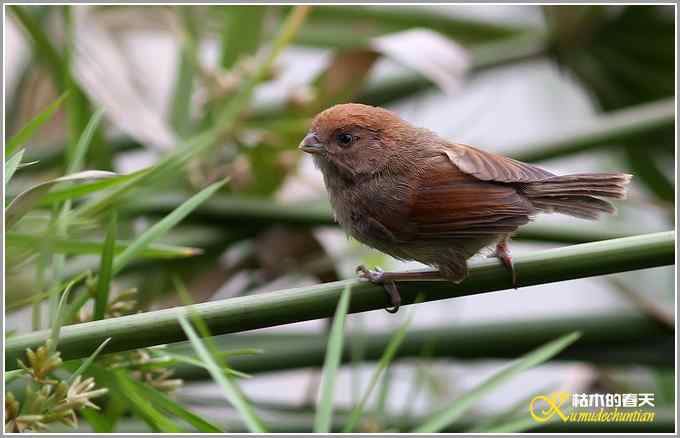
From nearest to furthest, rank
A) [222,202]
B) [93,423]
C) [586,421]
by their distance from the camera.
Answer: [93,423] → [586,421] → [222,202]

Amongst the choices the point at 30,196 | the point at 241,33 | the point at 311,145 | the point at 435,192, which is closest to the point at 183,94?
the point at 241,33

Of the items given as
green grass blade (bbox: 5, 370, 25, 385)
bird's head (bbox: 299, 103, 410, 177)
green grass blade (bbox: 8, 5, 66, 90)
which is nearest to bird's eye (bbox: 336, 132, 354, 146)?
bird's head (bbox: 299, 103, 410, 177)

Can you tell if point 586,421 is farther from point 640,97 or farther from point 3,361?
point 640,97

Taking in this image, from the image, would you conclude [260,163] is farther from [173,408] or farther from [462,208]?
[173,408]

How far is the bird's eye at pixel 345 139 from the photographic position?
2.79m

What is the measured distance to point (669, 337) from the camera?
10.7ft

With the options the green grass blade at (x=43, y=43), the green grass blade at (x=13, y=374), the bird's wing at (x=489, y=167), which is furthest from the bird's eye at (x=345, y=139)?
the green grass blade at (x=13, y=374)

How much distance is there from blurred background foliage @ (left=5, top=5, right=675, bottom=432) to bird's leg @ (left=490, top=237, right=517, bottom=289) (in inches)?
16.6

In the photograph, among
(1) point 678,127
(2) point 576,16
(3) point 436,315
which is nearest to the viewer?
(1) point 678,127

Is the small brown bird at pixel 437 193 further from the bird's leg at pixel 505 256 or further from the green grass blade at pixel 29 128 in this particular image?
the green grass blade at pixel 29 128

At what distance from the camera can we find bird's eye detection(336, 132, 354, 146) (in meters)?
2.79

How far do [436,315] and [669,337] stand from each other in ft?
9.39

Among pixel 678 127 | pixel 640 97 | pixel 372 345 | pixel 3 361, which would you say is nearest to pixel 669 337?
pixel 678 127

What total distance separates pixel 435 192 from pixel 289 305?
0.92 m
